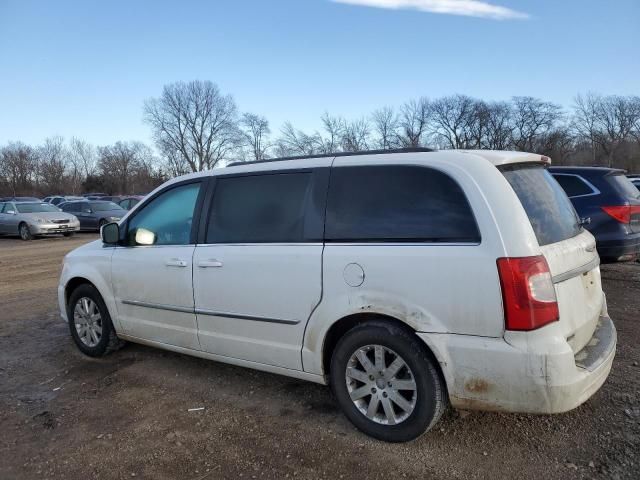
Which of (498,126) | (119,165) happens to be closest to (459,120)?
(498,126)

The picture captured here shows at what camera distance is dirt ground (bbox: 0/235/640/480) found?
2.86 meters

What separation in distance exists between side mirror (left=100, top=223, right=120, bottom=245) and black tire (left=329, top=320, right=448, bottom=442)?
2.45 m

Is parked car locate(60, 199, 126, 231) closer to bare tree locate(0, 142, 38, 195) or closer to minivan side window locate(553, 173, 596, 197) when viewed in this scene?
minivan side window locate(553, 173, 596, 197)

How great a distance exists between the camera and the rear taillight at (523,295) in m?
2.59

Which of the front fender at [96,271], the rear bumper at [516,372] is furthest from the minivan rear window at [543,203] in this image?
the front fender at [96,271]

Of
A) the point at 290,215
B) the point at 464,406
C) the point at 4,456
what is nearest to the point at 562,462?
the point at 464,406

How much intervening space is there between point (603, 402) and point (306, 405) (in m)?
2.09

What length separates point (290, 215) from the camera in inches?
137

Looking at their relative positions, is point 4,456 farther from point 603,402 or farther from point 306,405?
point 603,402

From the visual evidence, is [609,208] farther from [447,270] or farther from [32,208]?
[32,208]

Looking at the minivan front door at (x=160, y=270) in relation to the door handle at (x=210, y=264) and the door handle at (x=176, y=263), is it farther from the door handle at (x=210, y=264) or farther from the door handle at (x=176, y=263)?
the door handle at (x=210, y=264)

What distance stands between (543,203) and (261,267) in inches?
74.4

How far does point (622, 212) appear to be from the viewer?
21.5ft

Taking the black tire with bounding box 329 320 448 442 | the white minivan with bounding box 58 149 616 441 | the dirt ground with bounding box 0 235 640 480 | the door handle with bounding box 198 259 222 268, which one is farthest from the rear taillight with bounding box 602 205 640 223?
the door handle with bounding box 198 259 222 268
